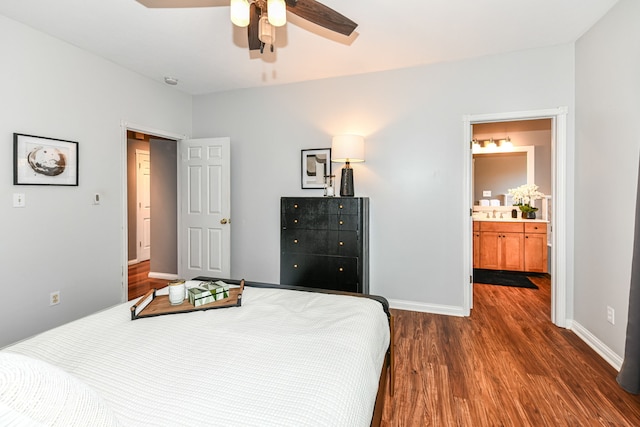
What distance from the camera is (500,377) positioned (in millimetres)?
2092

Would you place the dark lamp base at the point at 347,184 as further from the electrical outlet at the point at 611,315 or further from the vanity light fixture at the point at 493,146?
the vanity light fixture at the point at 493,146

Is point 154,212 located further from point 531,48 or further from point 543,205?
point 543,205

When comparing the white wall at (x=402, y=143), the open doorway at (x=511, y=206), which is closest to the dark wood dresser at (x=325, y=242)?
the white wall at (x=402, y=143)

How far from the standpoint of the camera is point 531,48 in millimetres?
2932

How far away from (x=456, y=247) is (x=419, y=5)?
2217 millimetres

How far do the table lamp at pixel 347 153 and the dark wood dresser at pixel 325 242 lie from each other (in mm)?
231

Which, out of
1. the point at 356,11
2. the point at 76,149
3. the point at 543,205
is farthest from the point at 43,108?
the point at 543,205

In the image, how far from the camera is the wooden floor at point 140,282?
4059 millimetres

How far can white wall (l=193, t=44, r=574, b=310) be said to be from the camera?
3.05 meters

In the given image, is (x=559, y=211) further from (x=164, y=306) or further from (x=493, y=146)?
(x=164, y=306)

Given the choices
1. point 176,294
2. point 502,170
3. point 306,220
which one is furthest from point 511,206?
point 176,294

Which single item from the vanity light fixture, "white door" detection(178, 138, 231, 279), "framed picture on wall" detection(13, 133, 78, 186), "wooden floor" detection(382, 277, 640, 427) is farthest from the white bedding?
the vanity light fixture

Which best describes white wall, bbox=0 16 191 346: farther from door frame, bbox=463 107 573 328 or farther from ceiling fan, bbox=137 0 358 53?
door frame, bbox=463 107 573 328

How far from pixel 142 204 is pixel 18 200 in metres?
3.45
